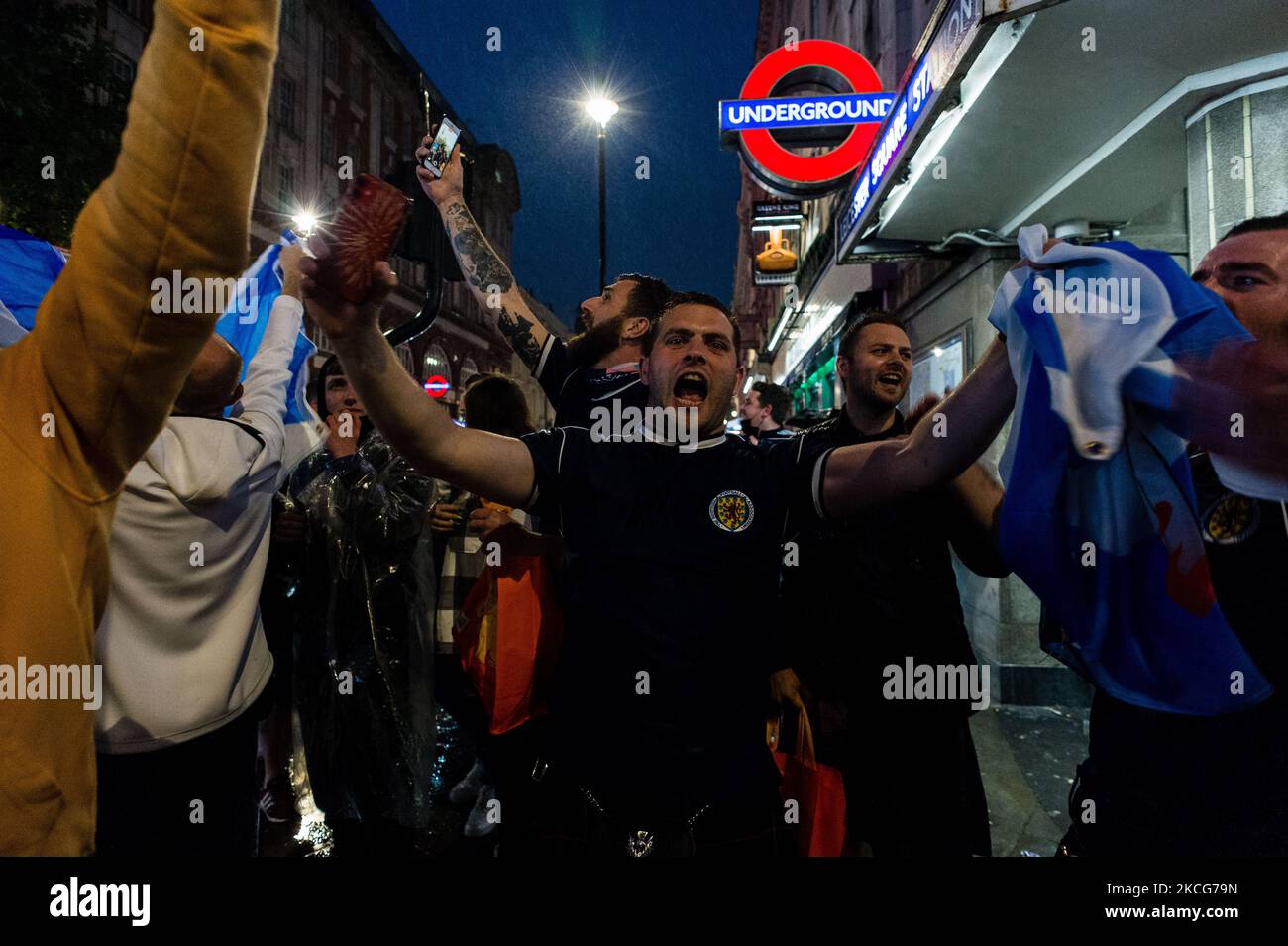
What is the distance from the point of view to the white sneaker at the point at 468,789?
3867 millimetres

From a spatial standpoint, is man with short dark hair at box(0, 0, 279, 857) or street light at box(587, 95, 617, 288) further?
street light at box(587, 95, 617, 288)

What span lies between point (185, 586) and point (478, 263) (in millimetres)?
2138

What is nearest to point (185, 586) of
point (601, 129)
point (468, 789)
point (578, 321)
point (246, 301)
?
point (246, 301)

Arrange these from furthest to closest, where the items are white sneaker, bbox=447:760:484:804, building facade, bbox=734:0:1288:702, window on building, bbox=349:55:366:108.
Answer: window on building, bbox=349:55:366:108 → white sneaker, bbox=447:760:484:804 → building facade, bbox=734:0:1288:702

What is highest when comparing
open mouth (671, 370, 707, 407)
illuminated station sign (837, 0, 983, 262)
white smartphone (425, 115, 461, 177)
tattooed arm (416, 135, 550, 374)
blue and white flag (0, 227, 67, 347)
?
illuminated station sign (837, 0, 983, 262)

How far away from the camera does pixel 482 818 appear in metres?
3.66

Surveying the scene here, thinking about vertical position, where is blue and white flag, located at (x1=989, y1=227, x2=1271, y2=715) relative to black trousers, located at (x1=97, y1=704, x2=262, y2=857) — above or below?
above

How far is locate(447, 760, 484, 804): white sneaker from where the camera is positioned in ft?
12.7

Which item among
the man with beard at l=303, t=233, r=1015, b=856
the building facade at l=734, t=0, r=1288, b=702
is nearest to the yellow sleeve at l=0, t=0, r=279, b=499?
the man with beard at l=303, t=233, r=1015, b=856

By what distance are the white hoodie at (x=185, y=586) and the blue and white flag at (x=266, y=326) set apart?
48 cm

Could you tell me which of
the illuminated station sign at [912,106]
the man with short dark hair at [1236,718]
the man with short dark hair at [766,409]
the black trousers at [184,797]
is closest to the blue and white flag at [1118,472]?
the man with short dark hair at [1236,718]

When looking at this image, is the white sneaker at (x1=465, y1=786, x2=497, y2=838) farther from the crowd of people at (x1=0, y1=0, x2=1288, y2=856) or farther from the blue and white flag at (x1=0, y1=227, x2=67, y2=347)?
the blue and white flag at (x1=0, y1=227, x2=67, y2=347)
